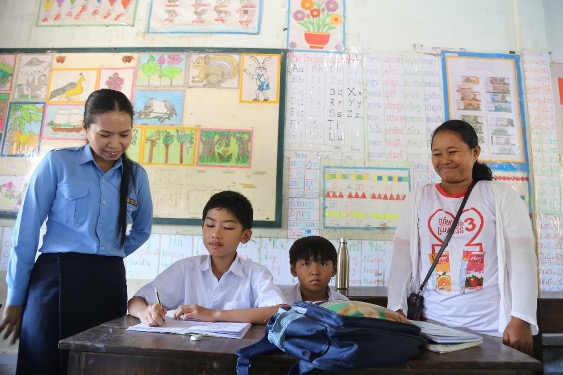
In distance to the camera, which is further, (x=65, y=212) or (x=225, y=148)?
(x=225, y=148)

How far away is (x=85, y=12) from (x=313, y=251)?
2394 mm

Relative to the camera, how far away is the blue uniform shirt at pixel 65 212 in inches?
53.6

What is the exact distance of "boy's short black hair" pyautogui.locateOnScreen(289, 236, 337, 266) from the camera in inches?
73.2

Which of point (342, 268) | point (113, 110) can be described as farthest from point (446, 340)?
point (342, 268)

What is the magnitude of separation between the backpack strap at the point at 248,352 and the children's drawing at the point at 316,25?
91.0 inches

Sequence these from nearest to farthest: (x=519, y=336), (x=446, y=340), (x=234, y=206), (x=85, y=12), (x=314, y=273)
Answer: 1. (x=446, y=340)
2. (x=519, y=336)
3. (x=234, y=206)
4. (x=314, y=273)
5. (x=85, y=12)

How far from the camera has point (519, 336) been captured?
1283mm

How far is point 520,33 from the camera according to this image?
2822mm

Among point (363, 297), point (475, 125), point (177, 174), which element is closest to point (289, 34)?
point (177, 174)

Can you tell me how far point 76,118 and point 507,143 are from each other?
2.84 meters

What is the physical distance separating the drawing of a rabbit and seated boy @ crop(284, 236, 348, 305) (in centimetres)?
118

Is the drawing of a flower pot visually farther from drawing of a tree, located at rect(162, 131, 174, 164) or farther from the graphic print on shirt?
the graphic print on shirt

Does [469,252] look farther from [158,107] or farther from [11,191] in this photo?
[11,191]

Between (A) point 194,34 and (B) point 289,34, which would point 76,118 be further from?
(B) point 289,34
